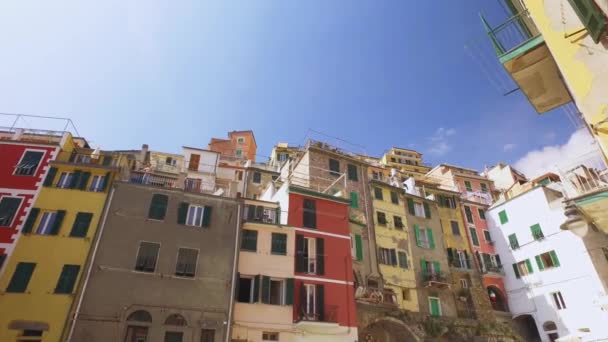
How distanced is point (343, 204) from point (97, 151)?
2041 cm

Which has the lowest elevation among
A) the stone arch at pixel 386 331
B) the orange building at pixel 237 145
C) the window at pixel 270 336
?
the window at pixel 270 336

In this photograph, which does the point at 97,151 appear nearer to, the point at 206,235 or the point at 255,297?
the point at 206,235

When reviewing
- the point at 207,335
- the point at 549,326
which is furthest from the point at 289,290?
the point at 549,326

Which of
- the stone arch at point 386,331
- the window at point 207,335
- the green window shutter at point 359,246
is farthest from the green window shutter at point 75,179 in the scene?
the stone arch at point 386,331

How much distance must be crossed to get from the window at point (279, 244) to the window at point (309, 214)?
227 centimetres

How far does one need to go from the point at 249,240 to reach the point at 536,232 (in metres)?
33.6

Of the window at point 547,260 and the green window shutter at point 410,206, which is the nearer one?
the window at point 547,260

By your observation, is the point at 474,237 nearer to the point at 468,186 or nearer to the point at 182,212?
the point at 468,186

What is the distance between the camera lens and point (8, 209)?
23.0 m

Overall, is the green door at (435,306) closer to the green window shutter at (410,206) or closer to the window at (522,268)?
the green window shutter at (410,206)

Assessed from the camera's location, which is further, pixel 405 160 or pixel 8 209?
pixel 405 160

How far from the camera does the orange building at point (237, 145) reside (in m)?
65.6

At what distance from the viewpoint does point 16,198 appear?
23.6 m

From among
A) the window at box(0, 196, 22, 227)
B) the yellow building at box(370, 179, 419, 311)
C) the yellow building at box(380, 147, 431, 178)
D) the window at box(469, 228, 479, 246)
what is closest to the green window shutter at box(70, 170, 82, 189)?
the window at box(0, 196, 22, 227)
